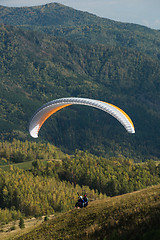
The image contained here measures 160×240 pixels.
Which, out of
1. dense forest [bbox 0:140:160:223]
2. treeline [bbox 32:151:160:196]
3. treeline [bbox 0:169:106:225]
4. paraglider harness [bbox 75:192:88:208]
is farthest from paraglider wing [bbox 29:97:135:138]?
treeline [bbox 32:151:160:196]

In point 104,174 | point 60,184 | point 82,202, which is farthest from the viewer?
point 104,174

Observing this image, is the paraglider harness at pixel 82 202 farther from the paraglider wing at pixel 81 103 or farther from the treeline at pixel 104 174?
the treeline at pixel 104 174

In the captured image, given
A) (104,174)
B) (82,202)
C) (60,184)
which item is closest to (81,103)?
(82,202)

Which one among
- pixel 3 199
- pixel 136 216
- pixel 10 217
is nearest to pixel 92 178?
pixel 3 199

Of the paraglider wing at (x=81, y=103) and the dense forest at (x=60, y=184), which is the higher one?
the paraglider wing at (x=81, y=103)

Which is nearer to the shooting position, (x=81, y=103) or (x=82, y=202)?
(x=82, y=202)

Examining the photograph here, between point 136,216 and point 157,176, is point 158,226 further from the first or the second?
point 157,176

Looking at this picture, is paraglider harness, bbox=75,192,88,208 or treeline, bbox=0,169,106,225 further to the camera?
treeline, bbox=0,169,106,225

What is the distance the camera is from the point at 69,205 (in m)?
99.8

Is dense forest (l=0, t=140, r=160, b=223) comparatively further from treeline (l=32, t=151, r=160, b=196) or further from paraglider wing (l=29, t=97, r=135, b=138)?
paraglider wing (l=29, t=97, r=135, b=138)

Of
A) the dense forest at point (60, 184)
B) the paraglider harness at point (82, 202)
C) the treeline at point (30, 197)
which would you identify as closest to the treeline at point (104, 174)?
the dense forest at point (60, 184)

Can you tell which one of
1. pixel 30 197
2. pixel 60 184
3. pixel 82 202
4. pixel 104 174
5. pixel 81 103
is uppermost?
pixel 81 103

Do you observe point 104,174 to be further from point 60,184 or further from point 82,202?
point 82,202

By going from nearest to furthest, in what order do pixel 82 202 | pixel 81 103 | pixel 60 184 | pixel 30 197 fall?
pixel 82 202 < pixel 81 103 < pixel 30 197 < pixel 60 184
